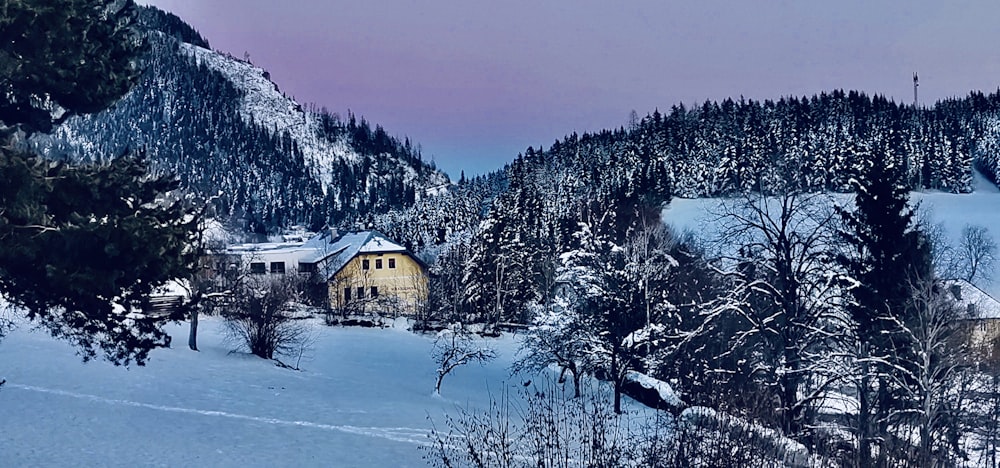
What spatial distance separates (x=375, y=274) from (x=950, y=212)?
208 ft

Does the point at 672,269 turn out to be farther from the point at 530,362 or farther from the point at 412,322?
the point at 412,322

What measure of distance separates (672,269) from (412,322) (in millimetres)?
21072

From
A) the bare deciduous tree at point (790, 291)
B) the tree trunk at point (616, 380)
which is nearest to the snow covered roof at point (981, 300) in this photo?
the tree trunk at point (616, 380)

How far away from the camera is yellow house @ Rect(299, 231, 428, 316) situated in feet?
178

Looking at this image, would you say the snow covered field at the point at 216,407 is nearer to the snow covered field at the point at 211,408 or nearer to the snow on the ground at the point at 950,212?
the snow covered field at the point at 211,408

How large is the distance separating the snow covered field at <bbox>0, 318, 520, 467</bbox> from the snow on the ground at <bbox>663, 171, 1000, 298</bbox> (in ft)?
130

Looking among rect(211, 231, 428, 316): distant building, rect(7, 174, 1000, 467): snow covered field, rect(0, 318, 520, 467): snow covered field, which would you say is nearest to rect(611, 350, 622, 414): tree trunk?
rect(7, 174, 1000, 467): snow covered field

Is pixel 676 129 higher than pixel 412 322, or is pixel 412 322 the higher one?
pixel 676 129

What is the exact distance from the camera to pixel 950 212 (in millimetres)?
74062

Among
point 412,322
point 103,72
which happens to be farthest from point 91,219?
point 412,322

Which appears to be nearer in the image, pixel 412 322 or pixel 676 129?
pixel 412 322

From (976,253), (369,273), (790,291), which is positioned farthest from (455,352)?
(976,253)

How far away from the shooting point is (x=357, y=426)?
60.6ft

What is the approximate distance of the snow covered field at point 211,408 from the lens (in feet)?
45.9
